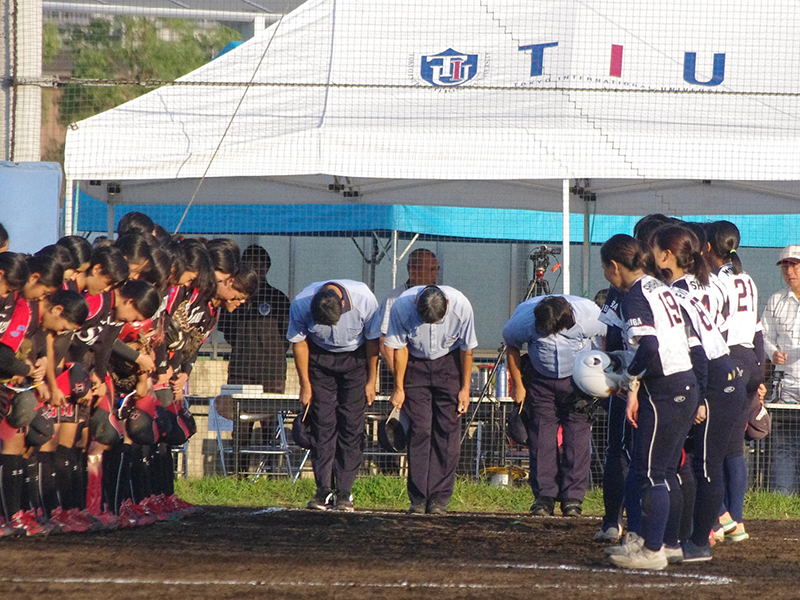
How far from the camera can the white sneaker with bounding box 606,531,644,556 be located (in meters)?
5.30

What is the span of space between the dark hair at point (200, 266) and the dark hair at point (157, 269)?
14.7 inches

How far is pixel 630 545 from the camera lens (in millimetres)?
5305

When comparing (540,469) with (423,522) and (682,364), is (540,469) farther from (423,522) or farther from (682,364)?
(682,364)

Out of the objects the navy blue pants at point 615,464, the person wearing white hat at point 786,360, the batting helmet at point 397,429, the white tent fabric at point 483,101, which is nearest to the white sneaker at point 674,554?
the navy blue pants at point 615,464

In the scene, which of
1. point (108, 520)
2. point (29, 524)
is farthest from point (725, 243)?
point (29, 524)

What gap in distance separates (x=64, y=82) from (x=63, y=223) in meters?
1.49

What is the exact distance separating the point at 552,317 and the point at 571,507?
4.50 feet

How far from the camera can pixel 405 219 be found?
1300 cm

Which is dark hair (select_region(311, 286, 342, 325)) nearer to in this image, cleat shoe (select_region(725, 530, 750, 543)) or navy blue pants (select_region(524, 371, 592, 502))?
navy blue pants (select_region(524, 371, 592, 502))

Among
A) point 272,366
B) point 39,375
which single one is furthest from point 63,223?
point 39,375

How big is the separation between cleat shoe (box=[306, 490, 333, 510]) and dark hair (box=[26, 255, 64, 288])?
3034 millimetres

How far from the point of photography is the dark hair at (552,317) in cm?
Answer: 792

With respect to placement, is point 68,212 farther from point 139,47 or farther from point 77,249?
point 139,47

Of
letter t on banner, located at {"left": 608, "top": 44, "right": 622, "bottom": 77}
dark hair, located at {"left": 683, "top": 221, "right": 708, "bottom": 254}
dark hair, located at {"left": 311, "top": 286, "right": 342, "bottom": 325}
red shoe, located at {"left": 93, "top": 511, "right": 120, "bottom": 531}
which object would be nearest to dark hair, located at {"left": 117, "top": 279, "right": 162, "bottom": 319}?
red shoe, located at {"left": 93, "top": 511, "right": 120, "bottom": 531}
